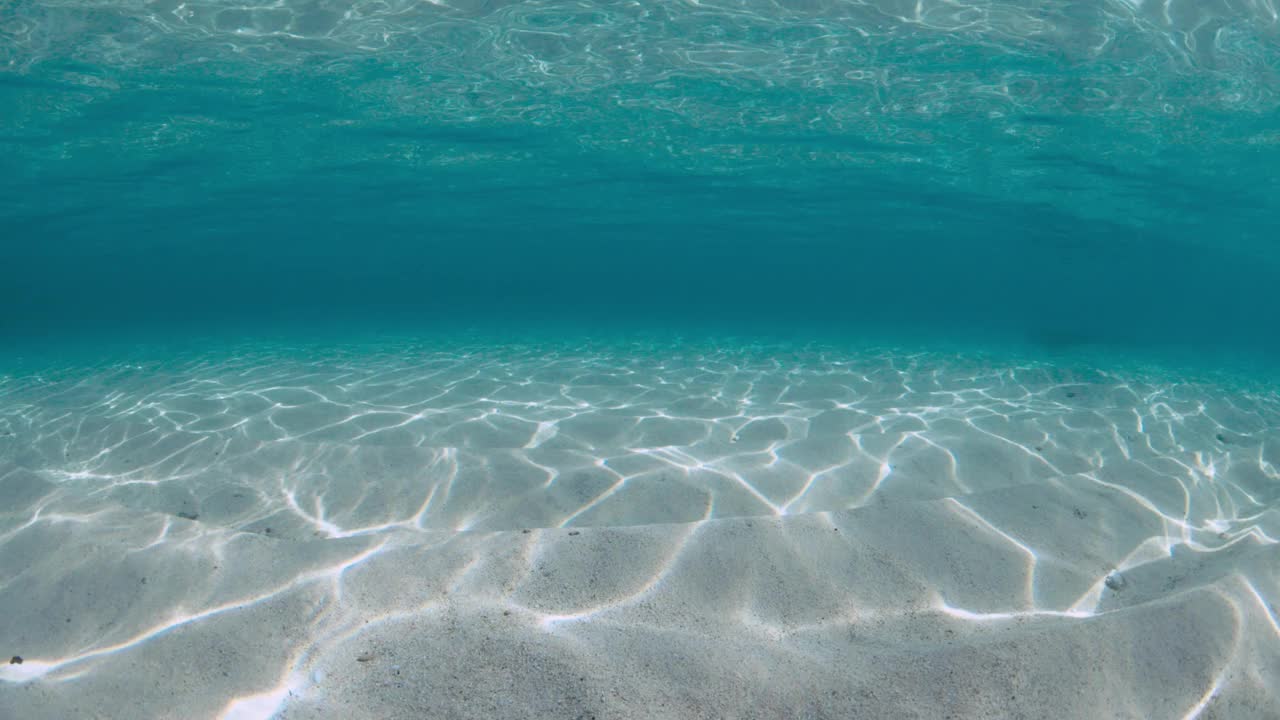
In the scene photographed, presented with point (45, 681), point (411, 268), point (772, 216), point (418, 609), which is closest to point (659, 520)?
point (418, 609)

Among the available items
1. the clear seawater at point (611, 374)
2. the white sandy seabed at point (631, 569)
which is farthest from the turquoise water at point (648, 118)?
the white sandy seabed at point (631, 569)

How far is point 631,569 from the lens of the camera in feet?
10.9

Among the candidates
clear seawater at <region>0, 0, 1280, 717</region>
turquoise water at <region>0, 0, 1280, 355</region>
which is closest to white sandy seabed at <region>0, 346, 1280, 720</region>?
clear seawater at <region>0, 0, 1280, 717</region>

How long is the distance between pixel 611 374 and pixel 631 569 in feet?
29.2

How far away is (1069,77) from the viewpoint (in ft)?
46.7

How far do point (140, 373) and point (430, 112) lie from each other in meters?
9.81

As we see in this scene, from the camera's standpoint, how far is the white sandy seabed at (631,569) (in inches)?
91.9

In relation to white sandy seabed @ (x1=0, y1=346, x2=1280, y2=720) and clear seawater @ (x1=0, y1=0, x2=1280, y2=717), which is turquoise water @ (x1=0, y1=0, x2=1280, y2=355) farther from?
white sandy seabed @ (x1=0, y1=346, x2=1280, y2=720)

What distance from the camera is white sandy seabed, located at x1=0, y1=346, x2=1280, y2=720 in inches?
91.9

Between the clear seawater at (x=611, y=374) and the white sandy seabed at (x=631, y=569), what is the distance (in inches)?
1.3

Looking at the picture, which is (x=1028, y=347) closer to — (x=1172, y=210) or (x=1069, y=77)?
(x=1069, y=77)

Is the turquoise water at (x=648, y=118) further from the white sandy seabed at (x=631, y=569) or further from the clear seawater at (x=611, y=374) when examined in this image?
the white sandy seabed at (x=631, y=569)

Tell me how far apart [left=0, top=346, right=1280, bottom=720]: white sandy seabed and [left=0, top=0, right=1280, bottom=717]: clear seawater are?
0.10 feet

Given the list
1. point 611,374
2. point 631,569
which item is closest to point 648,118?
point 611,374
